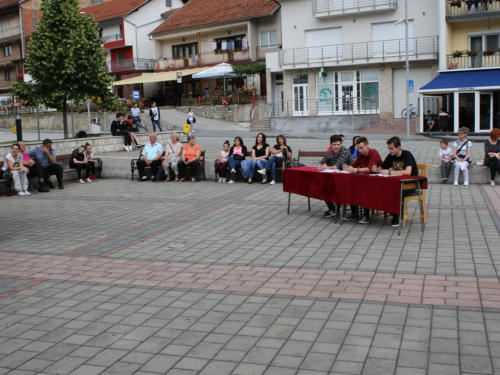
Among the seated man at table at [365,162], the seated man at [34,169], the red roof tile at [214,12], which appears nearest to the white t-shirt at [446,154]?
the seated man at table at [365,162]

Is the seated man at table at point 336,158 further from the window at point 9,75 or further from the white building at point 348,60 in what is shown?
the window at point 9,75

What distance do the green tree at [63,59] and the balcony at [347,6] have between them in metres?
16.9

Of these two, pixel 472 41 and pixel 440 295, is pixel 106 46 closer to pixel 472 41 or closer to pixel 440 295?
pixel 472 41

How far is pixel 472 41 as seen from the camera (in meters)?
35.8

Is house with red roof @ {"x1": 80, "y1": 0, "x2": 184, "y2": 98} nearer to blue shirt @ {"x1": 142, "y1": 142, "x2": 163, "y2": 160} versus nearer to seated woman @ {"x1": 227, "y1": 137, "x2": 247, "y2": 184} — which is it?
blue shirt @ {"x1": 142, "y1": 142, "x2": 163, "y2": 160}

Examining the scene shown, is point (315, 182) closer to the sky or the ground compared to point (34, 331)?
closer to the sky

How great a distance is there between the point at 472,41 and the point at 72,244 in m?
31.8

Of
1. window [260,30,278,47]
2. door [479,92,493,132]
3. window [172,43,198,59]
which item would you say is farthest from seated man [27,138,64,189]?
window [172,43,198,59]

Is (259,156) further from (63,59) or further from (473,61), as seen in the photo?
(473,61)

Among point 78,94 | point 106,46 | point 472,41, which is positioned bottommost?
point 78,94

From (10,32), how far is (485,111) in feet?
178

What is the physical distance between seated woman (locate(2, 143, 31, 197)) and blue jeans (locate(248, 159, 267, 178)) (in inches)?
229

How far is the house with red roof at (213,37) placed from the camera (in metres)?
48.3

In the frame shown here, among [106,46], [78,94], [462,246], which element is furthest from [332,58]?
[462,246]
